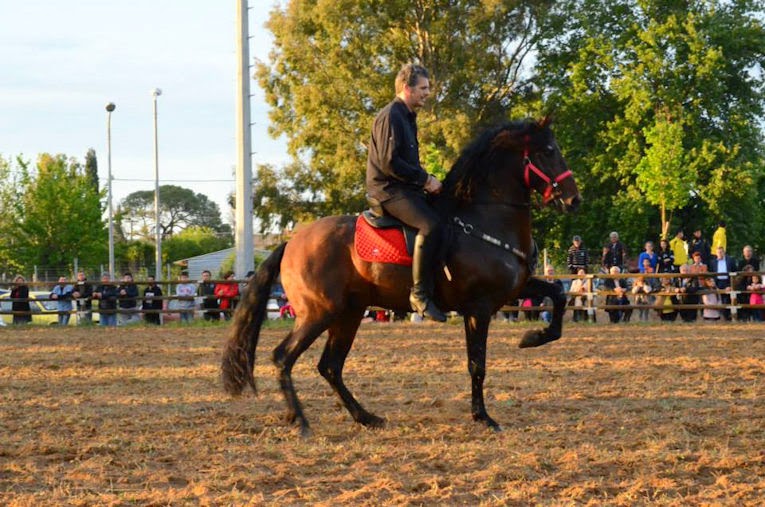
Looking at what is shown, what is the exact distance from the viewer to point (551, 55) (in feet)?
135

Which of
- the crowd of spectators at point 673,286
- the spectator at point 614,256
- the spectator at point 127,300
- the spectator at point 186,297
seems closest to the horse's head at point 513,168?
the crowd of spectators at point 673,286

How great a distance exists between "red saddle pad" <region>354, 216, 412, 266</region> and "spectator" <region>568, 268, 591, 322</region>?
1392 cm

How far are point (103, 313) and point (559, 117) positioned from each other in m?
23.3

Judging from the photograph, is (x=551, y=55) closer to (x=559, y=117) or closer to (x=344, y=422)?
(x=559, y=117)

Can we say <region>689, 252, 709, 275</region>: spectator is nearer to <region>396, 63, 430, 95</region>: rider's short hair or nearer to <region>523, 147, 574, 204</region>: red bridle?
<region>523, 147, 574, 204</region>: red bridle

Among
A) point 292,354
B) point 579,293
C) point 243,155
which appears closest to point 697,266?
point 579,293

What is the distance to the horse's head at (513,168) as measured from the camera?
7801 millimetres

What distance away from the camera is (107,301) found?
2250cm

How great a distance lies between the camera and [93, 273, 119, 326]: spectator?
22266mm

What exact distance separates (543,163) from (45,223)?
45.8m

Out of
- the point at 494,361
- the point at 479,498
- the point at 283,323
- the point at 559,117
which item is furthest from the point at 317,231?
the point at 559,117

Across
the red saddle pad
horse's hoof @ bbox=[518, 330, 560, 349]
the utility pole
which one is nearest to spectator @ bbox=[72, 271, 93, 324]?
the utility pole

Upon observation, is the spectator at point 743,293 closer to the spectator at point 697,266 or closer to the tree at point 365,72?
the spectator at point 697,266

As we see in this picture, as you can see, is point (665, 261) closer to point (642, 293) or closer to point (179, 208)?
point (642, 293)
